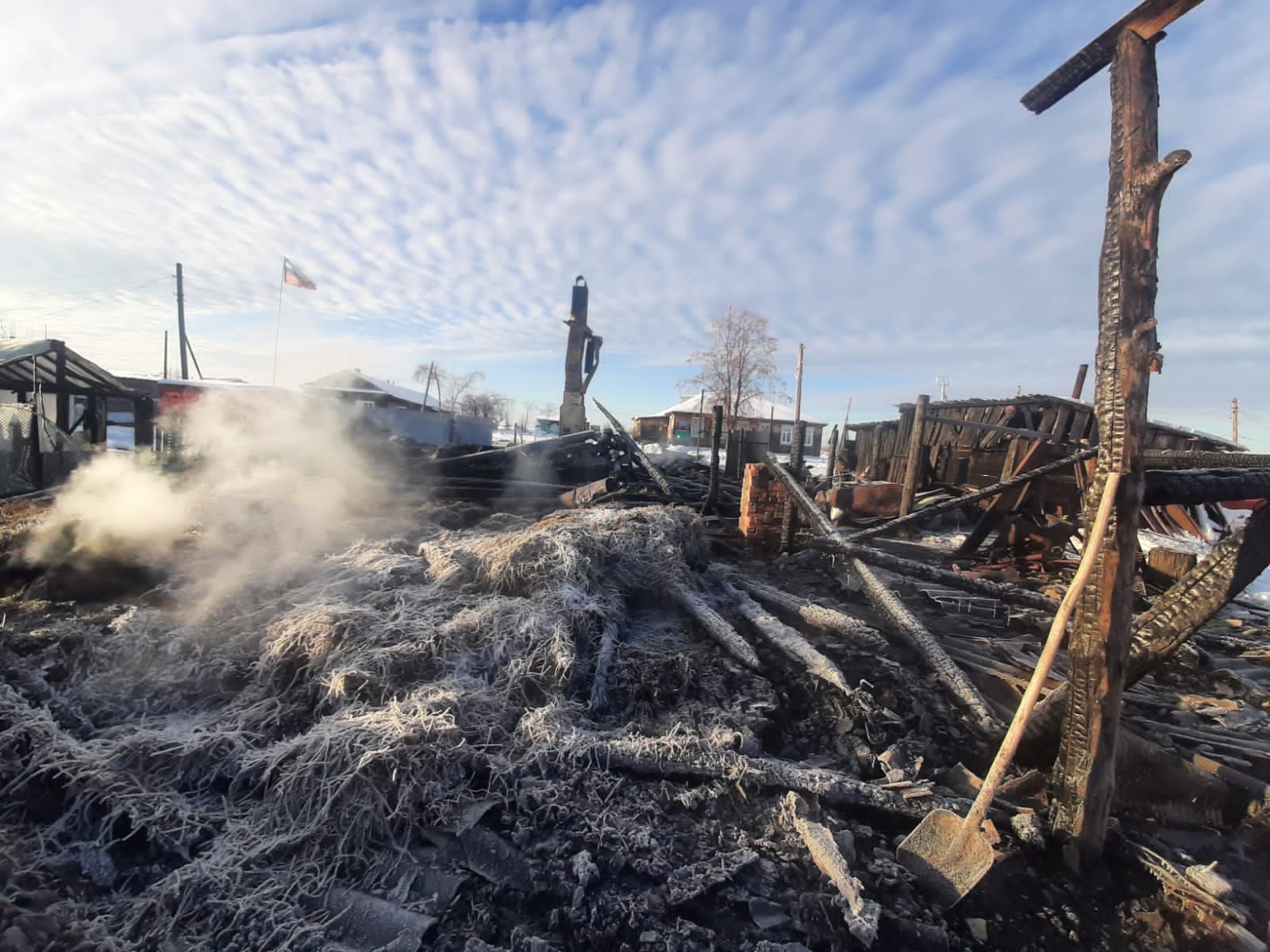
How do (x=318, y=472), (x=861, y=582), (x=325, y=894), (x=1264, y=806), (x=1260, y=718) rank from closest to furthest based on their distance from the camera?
(x=325, y=894), (x=1264, y=806), (x=1260, y=718), (x=861, y=582), (x=318, y=472)

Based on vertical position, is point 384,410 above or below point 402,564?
above

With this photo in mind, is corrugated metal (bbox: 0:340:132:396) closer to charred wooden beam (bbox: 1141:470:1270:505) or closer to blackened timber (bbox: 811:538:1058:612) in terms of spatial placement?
blackened timber (bbox: 811:538:1058:612)

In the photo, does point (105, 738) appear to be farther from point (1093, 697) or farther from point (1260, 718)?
point (1260, 718)

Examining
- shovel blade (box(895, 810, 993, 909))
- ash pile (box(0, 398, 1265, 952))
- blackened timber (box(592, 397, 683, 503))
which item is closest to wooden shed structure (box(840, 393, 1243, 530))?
blackened timber (box(592, 397, 683, 503))

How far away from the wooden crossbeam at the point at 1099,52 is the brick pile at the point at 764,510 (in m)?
4.80

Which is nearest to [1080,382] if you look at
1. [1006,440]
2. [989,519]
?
[1006,440]

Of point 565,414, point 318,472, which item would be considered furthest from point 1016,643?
point 565,414

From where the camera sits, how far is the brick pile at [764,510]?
7.17 m

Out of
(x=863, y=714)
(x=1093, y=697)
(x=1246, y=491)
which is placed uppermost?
(x=1246, y=491)

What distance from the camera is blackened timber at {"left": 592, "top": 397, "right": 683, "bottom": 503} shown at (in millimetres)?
8955

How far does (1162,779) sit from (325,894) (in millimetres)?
4014

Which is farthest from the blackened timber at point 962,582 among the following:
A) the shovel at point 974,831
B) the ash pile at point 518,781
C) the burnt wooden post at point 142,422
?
the burnt wooden post at point 142,422

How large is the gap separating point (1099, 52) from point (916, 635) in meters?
3.54

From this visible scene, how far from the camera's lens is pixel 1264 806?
106 inches
